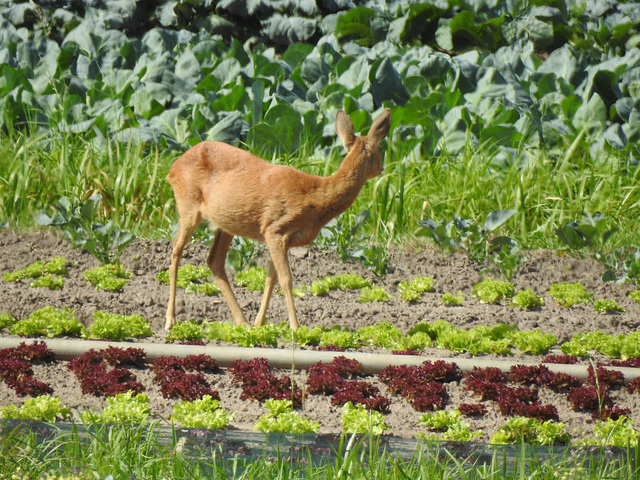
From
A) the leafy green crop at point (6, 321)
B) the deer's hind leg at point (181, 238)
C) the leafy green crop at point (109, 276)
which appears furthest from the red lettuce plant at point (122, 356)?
the leafy green crop at point (109, 276)

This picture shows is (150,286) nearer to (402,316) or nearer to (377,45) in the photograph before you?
(402,316)

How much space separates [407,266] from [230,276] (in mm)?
1424

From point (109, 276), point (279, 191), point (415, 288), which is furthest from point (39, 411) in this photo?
point (415, 288)

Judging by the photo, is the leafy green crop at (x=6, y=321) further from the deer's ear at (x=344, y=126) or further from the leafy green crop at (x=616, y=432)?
the leafy green crop at (x=616, y=432)

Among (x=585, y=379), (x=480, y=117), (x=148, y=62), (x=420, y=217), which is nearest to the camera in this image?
(x=585, y=379)

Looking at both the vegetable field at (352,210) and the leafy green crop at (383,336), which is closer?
the vegetable field at (352,210)

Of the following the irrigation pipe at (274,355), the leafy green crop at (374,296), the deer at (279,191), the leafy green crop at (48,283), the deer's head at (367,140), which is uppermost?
the deer's head at (367,140)

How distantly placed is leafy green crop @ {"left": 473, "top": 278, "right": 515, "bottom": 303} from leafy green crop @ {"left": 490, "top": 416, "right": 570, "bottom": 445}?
2.06 m

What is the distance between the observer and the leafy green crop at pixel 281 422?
3.49 meters

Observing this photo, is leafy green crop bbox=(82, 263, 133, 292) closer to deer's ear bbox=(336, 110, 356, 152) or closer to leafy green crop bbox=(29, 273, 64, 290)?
leafy green crop bbox=(29, 273, 64, 290)

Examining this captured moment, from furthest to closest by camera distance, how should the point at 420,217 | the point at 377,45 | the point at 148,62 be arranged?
the point at 377,45 → the point at 148,62 → the point at 420,217

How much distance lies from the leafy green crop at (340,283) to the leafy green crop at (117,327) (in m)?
1.39

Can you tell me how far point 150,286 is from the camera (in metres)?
5.78

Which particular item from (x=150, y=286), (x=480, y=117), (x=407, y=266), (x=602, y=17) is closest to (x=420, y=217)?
(x=407, y=266)
